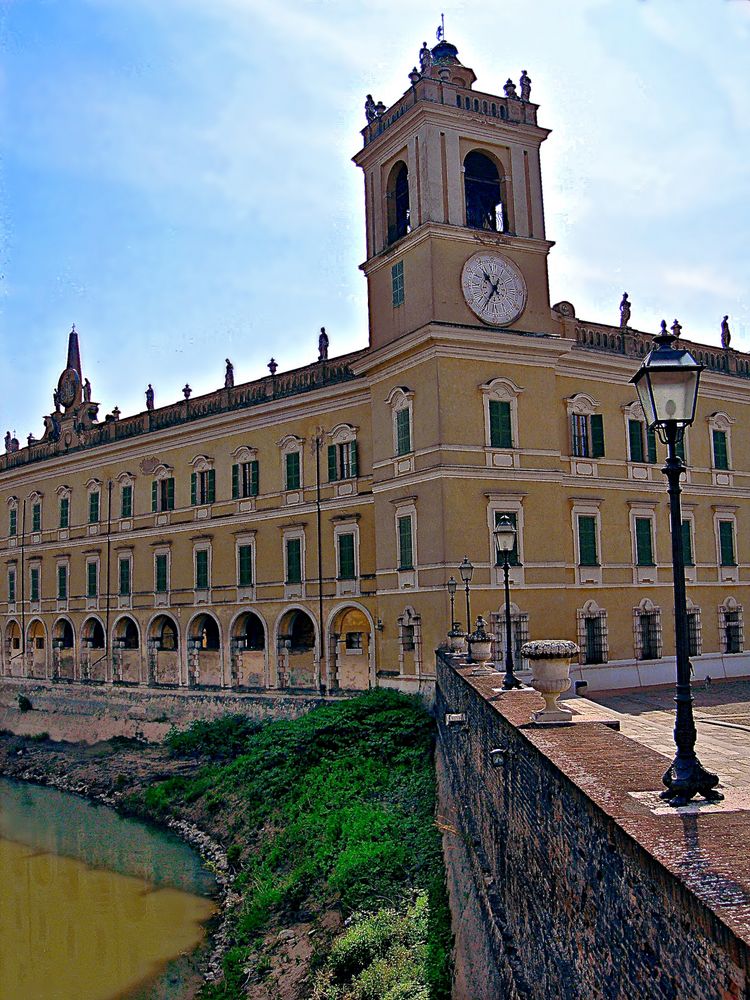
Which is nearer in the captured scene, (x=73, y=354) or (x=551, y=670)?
(x=551, y=670)

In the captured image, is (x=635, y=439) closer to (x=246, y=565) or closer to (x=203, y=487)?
(x=246, y=565)

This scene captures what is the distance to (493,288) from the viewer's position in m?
25.8

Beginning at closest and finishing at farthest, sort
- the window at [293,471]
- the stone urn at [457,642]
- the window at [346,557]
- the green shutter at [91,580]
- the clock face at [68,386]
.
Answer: the stone urn at [457,642] → the window at [346,557] → the window at [293,471] → the green shutter at [91,580] → the clock face at [68,386]

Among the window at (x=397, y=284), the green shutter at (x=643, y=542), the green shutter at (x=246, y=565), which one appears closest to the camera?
the window at (x=397, y=284)

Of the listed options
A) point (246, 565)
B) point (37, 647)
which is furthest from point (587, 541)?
point (37, 647)

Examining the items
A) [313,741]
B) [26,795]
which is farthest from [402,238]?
[26,795]

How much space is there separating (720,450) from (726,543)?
3197mm

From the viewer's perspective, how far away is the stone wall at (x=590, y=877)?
13.7 ft

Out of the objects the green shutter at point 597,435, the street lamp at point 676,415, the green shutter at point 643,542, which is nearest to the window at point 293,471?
the green shutter at point 597,435

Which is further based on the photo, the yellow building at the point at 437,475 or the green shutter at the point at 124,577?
the green shutter at the point at 124,577

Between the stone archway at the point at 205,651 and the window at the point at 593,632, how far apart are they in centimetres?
1303

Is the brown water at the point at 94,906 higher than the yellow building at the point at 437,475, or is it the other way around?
the yellow building at the point at 437,475

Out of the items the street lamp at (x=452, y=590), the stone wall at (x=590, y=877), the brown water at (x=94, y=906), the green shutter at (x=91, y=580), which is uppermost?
the green shutter at (x=91, y=580)

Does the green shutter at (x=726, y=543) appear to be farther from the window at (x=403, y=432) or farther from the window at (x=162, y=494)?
the window at (x=162, y=494)
